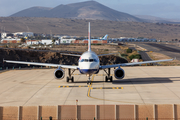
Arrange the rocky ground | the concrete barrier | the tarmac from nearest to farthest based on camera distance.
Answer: the concrete barrier, the tarmac, the rocky ground

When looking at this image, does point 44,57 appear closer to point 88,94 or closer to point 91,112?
point 88,94

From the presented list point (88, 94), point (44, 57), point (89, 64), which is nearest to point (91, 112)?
point (88, 94)

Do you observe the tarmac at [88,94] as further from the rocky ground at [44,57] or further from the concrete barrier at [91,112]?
the rocky ground at [44,57]

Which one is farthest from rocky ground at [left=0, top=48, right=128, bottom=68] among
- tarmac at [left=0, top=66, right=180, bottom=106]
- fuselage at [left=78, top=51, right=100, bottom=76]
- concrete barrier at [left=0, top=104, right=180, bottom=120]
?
concrete barrier at [left=0, top=104, right=180, bottom=120]

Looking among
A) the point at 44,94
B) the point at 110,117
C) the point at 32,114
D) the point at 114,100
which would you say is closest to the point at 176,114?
the point at 110,117

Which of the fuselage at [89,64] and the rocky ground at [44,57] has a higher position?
the fuselage at [89,64]

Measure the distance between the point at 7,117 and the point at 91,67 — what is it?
14.1 metres

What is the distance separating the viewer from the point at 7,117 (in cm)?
1912

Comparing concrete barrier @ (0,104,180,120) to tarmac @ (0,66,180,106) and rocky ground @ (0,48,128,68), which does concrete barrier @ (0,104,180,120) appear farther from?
rocky ground @ (0,48,128,68)

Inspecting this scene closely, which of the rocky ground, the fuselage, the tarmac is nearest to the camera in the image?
the tarmac

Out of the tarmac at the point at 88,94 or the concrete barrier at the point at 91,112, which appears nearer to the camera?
the concrete barrier at the point at 91,112

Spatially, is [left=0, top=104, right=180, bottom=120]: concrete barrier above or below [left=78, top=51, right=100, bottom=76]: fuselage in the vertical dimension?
below

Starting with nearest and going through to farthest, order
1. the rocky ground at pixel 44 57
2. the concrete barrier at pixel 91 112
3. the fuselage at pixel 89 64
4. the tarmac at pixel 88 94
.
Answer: the concrete barrier at pixel 91 112, the tarmac at pixel 88 94, the fuselage at pixel 89 64, the rocky ground at pixel 44 57

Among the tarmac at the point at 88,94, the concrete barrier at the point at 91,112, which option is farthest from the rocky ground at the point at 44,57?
the concrete barrier at the point at 91,112
